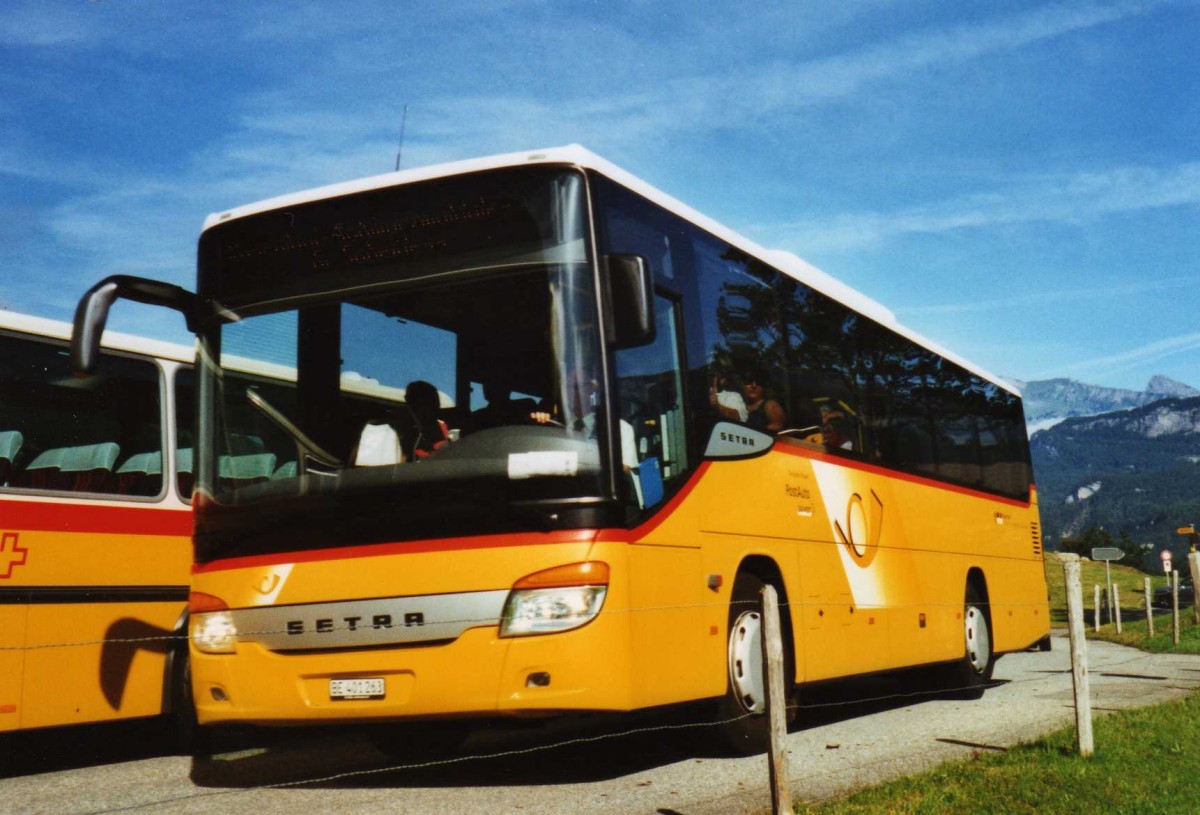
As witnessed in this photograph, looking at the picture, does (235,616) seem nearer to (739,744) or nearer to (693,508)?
(693,508)

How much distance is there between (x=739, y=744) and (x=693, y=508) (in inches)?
65.6

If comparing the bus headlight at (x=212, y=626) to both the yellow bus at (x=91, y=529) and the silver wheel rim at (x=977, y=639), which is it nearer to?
the yellow bus at (x=91, y=529)

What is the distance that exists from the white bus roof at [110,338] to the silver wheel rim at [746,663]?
12.6ft

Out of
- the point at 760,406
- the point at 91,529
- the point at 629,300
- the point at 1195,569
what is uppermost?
the point at 629,300

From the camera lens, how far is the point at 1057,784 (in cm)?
737

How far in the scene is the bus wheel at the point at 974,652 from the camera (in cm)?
1334

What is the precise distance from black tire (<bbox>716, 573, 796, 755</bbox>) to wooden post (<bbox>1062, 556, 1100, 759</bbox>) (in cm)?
201

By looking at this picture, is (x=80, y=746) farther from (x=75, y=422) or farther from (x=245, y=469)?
(x=245, y=469)

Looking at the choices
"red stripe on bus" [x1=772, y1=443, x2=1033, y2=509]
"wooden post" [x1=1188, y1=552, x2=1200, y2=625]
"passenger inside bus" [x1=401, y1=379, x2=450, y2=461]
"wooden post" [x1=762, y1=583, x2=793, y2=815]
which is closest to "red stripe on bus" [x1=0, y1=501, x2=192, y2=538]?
"passenger inside bus" [x1=401, y1=379, x2=450, y2=461]

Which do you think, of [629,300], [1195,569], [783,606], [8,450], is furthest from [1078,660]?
[1195,569]

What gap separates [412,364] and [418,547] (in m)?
1.05

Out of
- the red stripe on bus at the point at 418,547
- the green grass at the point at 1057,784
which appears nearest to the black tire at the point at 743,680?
the green grass at the point at 1057,784

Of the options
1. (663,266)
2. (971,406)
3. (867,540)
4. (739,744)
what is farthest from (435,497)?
(971,406)

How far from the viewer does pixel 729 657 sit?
27.0ft
